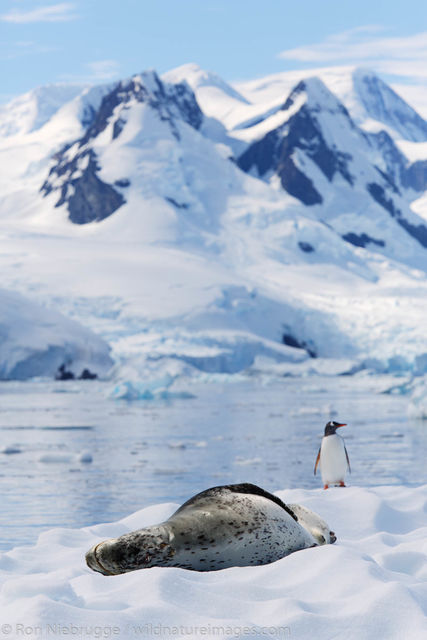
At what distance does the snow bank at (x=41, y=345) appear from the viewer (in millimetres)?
63281

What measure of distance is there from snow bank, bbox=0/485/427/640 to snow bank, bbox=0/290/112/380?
188 feet

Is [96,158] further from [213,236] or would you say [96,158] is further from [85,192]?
[213,236]

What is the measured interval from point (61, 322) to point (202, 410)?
3449 cm

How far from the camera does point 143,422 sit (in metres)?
30.8

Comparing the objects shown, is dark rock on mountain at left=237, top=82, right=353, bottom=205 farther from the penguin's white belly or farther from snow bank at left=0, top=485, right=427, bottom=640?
snow bank at left=0, top=485, right=427, bottom=640

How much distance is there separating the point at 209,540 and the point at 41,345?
5875 centimetres

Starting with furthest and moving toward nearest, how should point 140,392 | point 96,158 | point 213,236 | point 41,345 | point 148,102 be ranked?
point 148,102
point 96,158
point 213,236
point 41,345
point 140,392

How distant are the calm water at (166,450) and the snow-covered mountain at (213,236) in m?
15.7

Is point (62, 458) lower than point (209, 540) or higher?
lower

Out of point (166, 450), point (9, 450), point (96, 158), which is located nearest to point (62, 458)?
point (9, 450)

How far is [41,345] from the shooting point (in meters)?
63.7

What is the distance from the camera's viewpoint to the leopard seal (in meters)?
5.98

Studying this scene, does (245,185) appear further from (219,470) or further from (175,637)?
(175,637)

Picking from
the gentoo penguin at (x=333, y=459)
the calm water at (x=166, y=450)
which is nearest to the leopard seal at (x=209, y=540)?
the calm water at (x=166, y=450)
